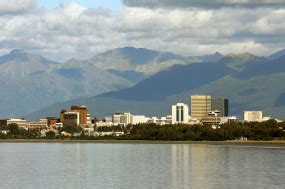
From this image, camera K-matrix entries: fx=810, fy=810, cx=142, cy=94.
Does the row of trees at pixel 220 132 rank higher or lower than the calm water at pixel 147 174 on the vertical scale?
higher

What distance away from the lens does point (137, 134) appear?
612 feet

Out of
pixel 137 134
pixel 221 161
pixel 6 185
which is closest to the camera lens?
pixel 6 185

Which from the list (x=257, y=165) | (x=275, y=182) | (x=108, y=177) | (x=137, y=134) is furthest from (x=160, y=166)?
(x=137, y=134)

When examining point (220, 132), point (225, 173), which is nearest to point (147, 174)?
point (225, 173)

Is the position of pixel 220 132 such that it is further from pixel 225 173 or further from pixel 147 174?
pixel 147 174

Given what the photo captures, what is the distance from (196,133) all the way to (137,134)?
20151 mm

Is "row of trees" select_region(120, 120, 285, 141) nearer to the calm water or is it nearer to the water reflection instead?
the water reflection

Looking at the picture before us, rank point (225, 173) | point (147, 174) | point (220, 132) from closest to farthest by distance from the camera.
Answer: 1. point (147, 174)
2. point (225, 173)
3. point (220, 132)

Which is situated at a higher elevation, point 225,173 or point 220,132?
point 220,132

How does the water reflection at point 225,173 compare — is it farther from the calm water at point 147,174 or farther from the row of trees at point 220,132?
the row of trees at point 220,132

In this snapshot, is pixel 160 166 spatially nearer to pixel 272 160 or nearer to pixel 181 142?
pixel 272 160

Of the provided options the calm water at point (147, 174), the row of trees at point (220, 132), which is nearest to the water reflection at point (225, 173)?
the calm water at point (147, 174)

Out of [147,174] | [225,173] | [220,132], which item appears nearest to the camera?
[147,174]

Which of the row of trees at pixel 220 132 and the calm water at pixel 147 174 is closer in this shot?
the calm water at pixel 147 174
